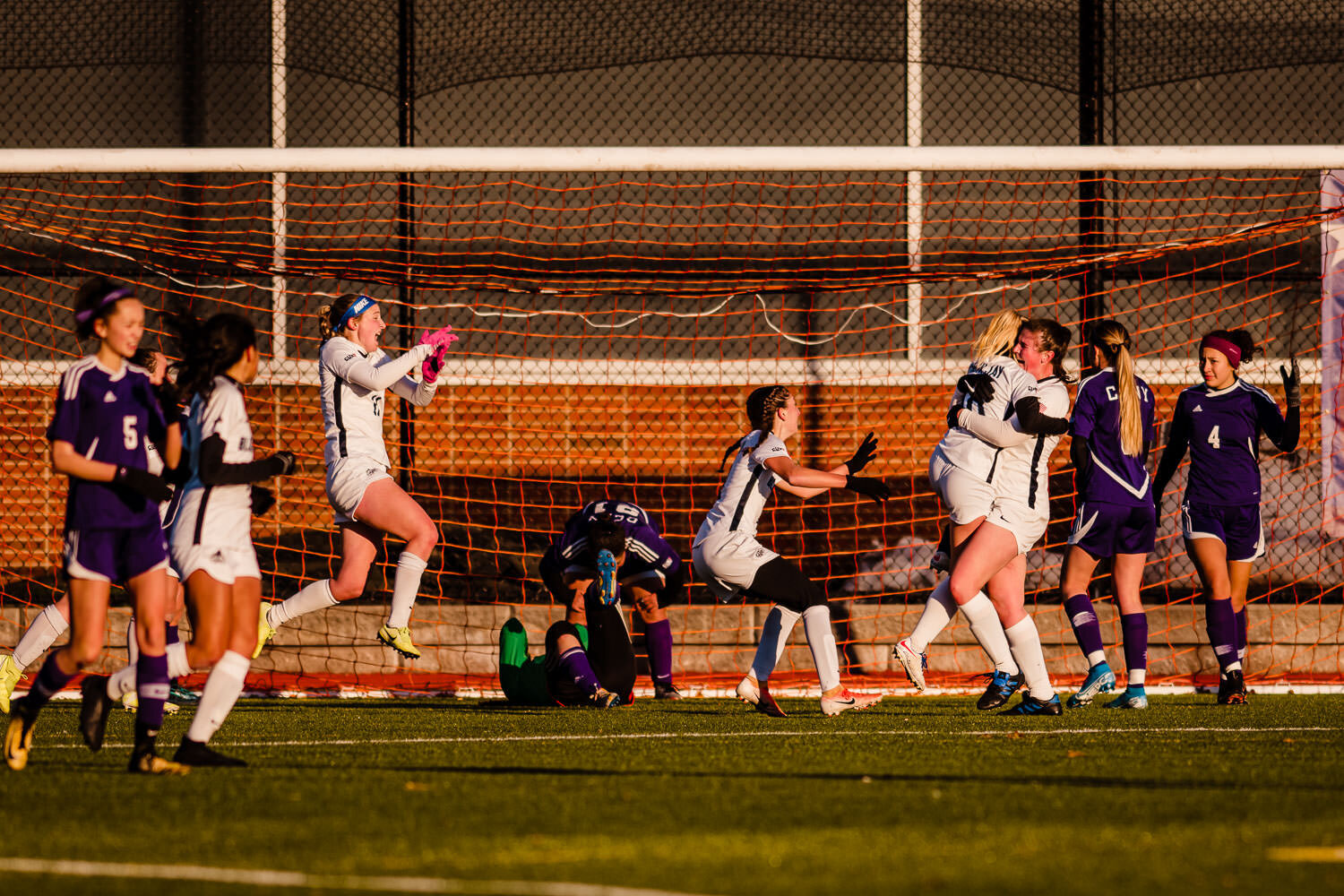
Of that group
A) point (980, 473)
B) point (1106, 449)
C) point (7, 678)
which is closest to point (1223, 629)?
point (1106, 449)

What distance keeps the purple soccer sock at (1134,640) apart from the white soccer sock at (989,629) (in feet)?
2.18

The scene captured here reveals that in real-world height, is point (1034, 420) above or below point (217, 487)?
above

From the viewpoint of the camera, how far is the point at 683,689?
891 centimetres

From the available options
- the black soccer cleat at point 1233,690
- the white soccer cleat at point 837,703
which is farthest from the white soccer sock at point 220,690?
the black soccer cleat at point 1233,690

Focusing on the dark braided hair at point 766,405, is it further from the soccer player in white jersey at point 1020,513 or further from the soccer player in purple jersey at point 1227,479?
the soccer player in purple jersey at point 1227,479

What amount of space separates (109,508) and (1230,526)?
5585 mm

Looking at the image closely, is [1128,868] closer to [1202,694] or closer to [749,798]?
[749,798]

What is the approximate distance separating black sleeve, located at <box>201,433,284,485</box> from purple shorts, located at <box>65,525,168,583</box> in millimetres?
272

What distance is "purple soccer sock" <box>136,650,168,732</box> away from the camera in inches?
191

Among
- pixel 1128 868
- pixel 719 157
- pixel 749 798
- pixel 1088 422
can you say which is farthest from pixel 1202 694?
pixel 1128 868

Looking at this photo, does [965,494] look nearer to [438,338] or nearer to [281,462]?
[438,338]

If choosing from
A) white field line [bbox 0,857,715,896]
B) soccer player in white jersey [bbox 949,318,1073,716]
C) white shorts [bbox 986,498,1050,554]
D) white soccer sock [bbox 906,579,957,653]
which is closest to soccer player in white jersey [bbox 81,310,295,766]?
white field line [bbox 0,857,715,896]

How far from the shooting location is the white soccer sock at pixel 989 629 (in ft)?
23.6

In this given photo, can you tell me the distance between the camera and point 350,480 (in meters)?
7.54
